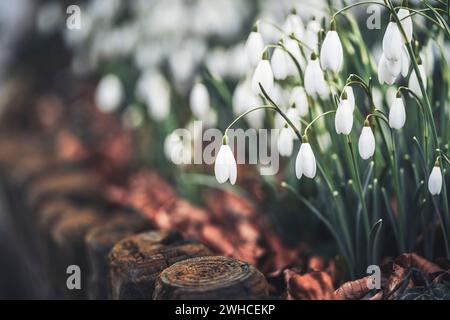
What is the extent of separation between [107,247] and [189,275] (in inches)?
25.0

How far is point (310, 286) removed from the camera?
73.6 inches

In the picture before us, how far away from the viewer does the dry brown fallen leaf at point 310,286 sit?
1.86 meters

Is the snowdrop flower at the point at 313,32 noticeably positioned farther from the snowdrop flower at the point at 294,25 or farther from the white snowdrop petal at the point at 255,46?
the white snowdrop petal at the point at 255,46

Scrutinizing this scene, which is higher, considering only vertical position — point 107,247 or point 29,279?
point 107,247

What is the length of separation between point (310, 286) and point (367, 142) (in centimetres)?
49

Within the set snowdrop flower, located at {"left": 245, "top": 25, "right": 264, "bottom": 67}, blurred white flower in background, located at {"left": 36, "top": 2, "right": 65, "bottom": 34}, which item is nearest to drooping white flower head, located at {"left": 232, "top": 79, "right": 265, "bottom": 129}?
snowdrop flower, located at {"left": 245, "top": 25, "right": 264, "bottom": 67}

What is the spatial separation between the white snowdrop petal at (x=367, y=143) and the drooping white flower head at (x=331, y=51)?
7.5 inches

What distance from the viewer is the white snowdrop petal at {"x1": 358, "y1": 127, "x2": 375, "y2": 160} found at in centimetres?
165

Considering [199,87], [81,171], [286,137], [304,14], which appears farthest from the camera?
[81,171]

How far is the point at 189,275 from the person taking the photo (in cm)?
172

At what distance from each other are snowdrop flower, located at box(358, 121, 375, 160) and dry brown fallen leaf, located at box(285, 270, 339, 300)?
43 centimetres

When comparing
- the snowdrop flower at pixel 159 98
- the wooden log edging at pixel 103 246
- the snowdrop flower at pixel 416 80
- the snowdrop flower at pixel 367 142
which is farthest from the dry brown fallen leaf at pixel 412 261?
the snowdrop flower at pixel 159 98
